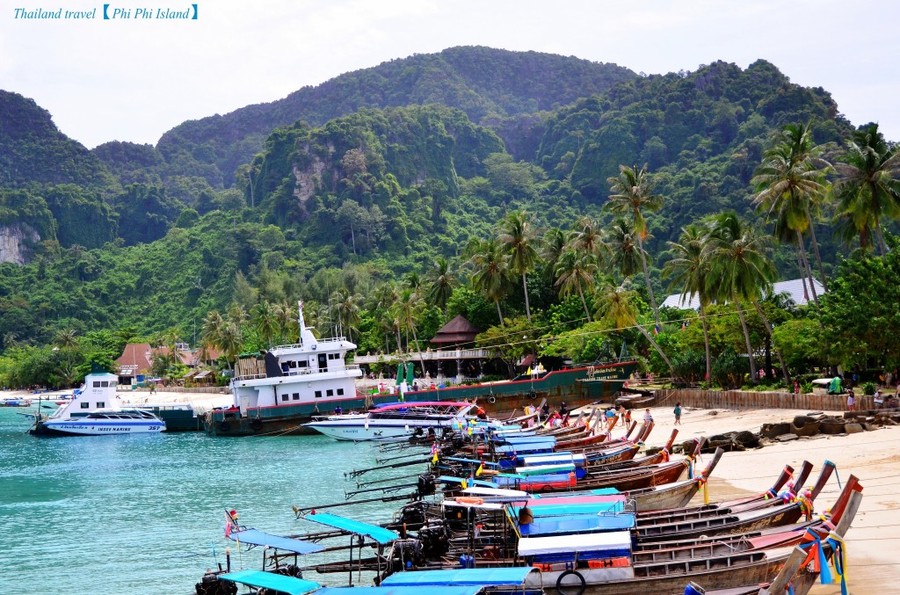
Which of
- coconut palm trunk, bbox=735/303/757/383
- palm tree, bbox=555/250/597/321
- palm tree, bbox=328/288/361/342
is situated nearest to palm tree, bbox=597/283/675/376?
palm tree, bbox=555/250/597/321

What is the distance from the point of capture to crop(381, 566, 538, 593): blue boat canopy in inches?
642

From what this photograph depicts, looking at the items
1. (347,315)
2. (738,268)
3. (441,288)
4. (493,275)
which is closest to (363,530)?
(738,268)

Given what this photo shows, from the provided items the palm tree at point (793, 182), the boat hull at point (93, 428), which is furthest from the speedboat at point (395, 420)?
the palm tree at point (793, 182)

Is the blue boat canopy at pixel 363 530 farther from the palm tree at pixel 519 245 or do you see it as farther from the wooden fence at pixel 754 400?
the palm tree at pixel 519 245

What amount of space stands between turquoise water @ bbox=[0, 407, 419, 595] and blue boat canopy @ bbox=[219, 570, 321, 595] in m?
6.34

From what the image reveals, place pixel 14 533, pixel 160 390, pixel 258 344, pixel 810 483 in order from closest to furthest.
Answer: pixel 810 483
pixel 14 533
pixel 258 344
pixel 160 390

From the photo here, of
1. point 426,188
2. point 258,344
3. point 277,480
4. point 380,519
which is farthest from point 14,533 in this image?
point 426,188

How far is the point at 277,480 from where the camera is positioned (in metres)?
43.2

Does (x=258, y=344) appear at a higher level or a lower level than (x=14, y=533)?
higher

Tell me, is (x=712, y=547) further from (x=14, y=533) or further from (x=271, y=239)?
(x=271, y=239)

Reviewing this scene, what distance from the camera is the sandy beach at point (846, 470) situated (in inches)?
750

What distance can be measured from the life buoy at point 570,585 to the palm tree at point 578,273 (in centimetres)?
5580

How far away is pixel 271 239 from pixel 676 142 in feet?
262

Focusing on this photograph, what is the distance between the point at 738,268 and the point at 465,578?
1456 inches
